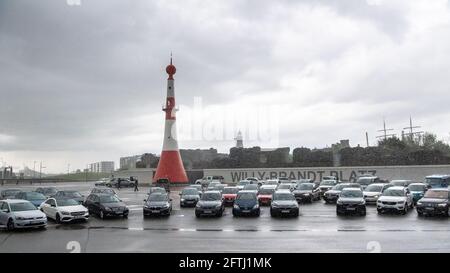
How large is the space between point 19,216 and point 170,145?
32.0 m

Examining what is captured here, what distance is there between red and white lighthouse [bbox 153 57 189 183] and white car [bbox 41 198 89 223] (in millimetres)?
27424

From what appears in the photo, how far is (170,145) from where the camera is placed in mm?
49812

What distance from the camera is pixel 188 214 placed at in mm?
24875

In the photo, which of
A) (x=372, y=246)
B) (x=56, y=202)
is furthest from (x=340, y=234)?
(x=56, y=202)

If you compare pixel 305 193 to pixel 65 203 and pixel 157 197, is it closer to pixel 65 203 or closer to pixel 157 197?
pixel 157 197

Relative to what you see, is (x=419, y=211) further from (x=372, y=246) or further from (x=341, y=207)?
(x=372, y=246)

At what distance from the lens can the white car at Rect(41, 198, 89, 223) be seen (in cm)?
2053

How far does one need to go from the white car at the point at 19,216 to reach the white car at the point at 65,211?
1.60m

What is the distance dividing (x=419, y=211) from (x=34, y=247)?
19240 millimetres

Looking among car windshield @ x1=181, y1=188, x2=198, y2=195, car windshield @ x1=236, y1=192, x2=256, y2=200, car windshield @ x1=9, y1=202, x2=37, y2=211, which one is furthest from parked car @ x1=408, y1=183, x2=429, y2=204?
car windshield @ x1=9, y1=202, x2=37, y2=211

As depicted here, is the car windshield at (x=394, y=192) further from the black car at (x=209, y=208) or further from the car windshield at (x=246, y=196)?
the black car at (x=209, y=208)

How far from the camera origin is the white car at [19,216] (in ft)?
58.8

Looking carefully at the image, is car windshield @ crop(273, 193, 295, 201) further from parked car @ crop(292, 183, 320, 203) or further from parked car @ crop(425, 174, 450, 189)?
parked car @ crop(425, 174, 450, 189)
